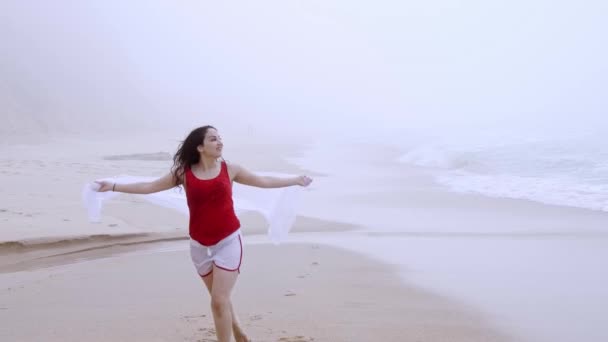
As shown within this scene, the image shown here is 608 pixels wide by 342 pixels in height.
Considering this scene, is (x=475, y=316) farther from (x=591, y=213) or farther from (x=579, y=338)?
(x=591, y=213)

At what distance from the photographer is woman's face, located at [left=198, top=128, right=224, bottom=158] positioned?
4.42 meters

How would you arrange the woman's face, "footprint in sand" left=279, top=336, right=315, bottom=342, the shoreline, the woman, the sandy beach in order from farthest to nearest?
the sandy beach, the shoreline, "footprint in sand" left=279, top=336, right=315, bottom=342, the woman's face, the woman

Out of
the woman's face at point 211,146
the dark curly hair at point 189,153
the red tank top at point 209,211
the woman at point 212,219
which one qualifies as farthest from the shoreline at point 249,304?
the woman's face at point 211,146

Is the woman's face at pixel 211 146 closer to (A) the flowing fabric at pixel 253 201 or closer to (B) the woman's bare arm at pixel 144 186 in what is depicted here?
(B) the woman's bare arm at pixel 144 186

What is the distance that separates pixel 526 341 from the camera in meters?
4.89

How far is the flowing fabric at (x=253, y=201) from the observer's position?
5.07 meters

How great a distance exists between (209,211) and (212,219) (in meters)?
0.06

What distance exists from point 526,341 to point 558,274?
7.81ft

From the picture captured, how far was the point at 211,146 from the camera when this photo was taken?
442 cm

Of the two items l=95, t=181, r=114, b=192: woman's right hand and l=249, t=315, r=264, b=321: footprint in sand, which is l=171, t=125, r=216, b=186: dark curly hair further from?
l=249, t=315, r=264, b=321: footprint in sand

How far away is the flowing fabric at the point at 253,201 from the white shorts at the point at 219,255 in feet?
2.99

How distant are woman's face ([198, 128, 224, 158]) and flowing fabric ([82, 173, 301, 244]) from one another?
2.57 ft

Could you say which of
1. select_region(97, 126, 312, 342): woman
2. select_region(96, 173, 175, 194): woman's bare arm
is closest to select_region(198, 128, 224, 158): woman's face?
select_region(97, 126, 312, 342): woman

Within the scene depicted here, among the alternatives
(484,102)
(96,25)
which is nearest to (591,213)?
(96,25)
